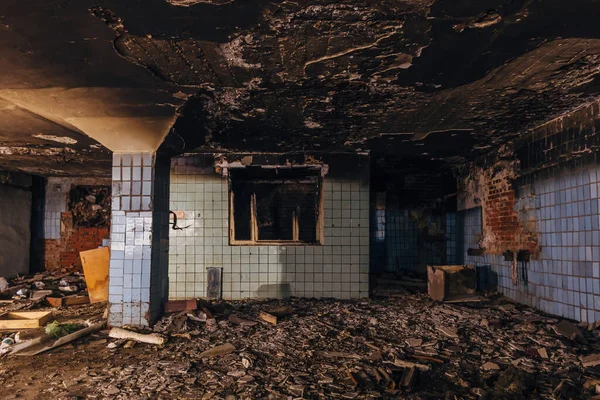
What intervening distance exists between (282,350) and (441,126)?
3.31 metres

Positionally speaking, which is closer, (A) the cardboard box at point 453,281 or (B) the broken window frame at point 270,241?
(A) the cardboard box at point 453,281

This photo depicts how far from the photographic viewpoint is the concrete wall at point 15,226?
9.04m

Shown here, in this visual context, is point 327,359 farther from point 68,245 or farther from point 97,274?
point 68,245

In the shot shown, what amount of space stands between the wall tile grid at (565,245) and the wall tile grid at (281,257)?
2402mm

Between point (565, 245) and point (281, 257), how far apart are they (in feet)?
13.1

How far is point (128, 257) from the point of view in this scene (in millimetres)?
5160

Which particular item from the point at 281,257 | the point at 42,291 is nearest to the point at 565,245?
the point at 281,257

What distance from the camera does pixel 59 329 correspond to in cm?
476

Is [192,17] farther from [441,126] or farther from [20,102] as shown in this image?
[441,126]

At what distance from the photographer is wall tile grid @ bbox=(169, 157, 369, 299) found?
6.99m

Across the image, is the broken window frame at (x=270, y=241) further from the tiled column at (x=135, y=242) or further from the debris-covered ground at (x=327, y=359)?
the tiled column at (x=135, y=242)

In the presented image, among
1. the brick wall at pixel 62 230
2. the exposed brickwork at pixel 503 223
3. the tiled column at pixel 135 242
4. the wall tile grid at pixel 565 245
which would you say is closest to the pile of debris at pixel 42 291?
the brick wall at pixel 62 230

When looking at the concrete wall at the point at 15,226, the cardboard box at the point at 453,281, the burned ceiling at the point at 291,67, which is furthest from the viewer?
the concrete wall at the point at 15,226

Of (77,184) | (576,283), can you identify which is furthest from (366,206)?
(77,184)
